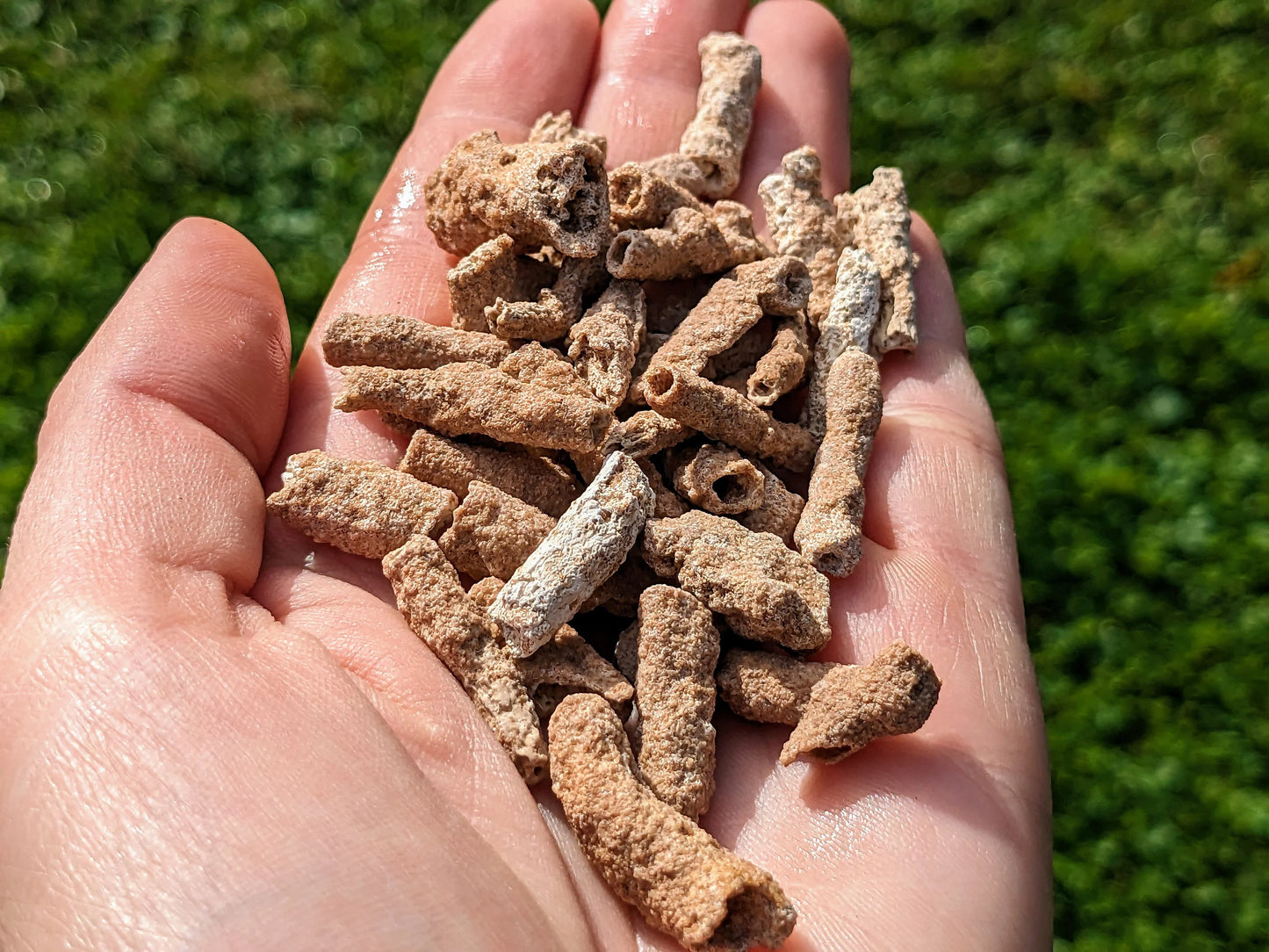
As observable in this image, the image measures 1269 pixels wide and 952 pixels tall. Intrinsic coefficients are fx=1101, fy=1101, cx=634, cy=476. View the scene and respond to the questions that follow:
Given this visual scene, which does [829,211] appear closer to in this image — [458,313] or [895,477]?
[895,477]

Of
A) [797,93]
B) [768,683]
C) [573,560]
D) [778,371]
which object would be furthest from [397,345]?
[797,93]

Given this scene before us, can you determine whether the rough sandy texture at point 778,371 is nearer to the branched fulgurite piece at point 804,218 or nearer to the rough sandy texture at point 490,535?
the branched fulgurite piece at point 804,218

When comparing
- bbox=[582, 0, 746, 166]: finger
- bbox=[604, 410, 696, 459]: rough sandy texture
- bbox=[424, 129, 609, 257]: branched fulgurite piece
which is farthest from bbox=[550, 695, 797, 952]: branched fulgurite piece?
bbox=[582, 0, 746, 166]: finger

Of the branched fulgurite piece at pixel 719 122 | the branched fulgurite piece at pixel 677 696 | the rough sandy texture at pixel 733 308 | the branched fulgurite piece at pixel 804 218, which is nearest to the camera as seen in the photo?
the branched fulgurite piece at pixel 677 696

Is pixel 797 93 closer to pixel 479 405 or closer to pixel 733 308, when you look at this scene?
pixel 733 308

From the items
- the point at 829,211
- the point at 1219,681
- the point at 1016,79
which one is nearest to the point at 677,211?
the point at 829,211

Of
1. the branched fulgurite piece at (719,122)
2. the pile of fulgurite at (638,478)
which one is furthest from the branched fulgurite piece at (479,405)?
the branched fulgurite piece at (719,122)

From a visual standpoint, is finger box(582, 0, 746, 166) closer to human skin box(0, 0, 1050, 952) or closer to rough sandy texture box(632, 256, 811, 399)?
rough sandy texture box(632, 256, 811, 399)

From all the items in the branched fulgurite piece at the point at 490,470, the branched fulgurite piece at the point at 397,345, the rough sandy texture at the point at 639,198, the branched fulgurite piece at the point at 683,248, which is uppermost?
the rough sandy texture at the point at 639,198
